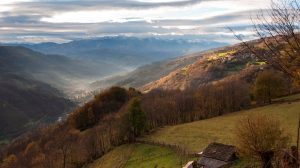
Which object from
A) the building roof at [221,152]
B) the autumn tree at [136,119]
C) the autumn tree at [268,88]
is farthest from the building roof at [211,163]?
the autumn tree at [268,88]

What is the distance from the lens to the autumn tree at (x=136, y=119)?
11206 centimetres

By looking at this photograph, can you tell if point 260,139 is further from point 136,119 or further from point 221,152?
point 136,119

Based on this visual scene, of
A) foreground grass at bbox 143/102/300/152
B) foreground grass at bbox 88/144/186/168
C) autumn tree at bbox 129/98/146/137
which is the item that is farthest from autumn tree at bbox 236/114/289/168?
autumn tree at bbox 129/98/146/137

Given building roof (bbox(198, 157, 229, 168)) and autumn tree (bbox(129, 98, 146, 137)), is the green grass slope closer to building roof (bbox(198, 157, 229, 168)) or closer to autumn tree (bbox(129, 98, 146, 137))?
autumn tree (bbox(129, 98, 146, 137))

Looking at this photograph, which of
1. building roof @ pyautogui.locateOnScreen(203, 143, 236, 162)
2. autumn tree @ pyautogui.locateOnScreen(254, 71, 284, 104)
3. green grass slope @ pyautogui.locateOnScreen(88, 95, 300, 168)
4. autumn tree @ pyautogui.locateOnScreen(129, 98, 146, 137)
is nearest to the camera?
building roof @ pyautogui.locateOnScreen(203, 143, 236, 162)

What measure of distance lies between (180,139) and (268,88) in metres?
43.7

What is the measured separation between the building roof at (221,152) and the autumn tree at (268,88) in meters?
61.3

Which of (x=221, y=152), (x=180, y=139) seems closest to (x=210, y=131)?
(x=180, y=139)

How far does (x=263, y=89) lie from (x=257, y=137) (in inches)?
3134

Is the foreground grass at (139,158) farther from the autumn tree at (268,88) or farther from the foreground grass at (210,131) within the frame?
the autumn tree at (268,88)

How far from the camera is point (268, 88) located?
122m

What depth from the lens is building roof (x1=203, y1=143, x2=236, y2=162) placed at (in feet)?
200

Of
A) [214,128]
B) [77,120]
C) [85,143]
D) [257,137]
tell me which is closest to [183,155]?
[214,128]

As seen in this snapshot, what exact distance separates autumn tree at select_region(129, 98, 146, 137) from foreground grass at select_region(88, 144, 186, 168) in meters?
6.77
